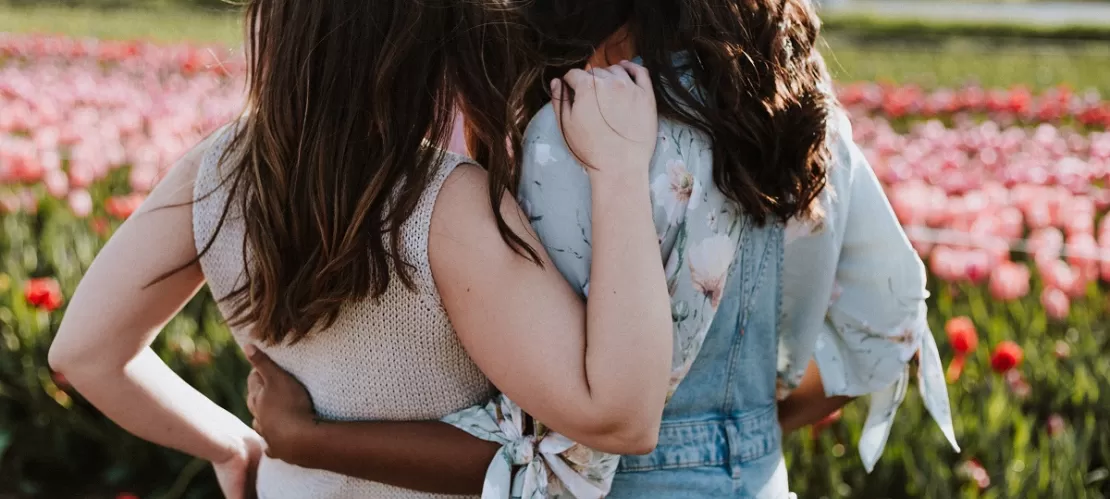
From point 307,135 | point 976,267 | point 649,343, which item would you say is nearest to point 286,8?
point 307,135

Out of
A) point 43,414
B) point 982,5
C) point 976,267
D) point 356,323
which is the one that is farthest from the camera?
point 982,5

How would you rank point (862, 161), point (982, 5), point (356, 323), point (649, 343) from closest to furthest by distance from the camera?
point (649, 343) → point (356, 323) → point (862, 161) → point (982, 5)

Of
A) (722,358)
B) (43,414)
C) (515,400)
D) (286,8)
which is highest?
(286,8)

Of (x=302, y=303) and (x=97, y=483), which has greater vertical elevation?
(x=302, y=303)

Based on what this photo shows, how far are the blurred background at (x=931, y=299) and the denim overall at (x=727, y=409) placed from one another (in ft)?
1.13

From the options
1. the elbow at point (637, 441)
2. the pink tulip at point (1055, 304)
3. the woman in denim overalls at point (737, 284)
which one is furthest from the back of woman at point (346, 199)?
the pink tulip at point (1055, 304)

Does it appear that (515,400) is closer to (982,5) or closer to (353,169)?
(353,169)

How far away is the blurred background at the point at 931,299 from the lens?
2318 mm

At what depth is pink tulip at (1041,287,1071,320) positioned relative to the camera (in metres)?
3.07

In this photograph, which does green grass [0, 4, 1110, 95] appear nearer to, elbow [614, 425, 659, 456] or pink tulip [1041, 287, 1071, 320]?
pink tulip [1041, 287, 1071, 320]

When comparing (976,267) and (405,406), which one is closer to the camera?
(405,406)

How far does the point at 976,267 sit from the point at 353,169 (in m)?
2.53

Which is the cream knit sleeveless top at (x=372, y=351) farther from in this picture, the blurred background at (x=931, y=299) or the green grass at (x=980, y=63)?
the green grass at (x=980, y=63)

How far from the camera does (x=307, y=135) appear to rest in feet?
4.00
